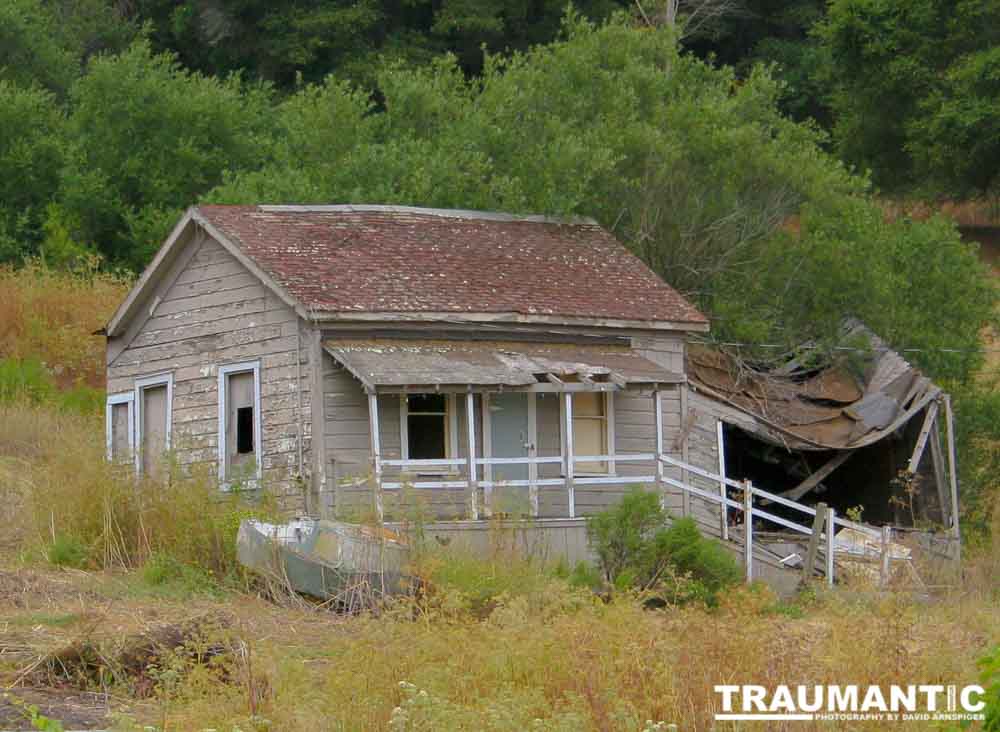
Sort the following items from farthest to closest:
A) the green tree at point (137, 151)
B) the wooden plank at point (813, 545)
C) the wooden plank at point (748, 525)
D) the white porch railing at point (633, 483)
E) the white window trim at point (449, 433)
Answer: the green tree at point (137, 151), the white window trim at point (449, 433), the wooden plank at point (813, 545), the wooden plank at point (748, 525), the white porch railing at point (633, 483)

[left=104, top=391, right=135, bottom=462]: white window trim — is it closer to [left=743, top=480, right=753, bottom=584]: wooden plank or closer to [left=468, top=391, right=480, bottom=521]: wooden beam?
[left=468, top=391, right=480, bottom=521]: wooden beam

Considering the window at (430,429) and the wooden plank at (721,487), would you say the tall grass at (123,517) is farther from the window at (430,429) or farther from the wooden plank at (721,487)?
the wooden plank at (721,487)

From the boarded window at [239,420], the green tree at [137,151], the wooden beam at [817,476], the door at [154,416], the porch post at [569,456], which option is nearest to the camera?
the porch post at [569,456]

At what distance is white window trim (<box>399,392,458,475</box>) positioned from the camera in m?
21.0

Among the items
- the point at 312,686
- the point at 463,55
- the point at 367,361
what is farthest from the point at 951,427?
the point at 463,55

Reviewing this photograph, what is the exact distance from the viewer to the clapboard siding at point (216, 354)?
20.8 meters

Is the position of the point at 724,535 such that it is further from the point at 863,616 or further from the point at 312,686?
the point at 312,686

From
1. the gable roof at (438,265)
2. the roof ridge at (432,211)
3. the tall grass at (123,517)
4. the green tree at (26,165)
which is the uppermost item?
the green tree at (26,165)

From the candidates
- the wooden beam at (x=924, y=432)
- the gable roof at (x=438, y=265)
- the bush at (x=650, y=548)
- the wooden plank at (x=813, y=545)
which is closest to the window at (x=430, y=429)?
the gable roof at (x=438, y=265)

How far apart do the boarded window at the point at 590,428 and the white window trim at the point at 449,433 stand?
1909 mm

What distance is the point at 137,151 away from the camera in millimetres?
37469

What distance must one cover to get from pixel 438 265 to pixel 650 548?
5.51 metres

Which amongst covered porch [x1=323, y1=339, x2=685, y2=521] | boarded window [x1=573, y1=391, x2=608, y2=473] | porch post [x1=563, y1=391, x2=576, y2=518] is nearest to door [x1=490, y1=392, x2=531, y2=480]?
covered porch [x1=323, y1=339, x2=685, y2=521]

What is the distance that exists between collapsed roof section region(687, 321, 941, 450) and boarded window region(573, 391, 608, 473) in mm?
1792
